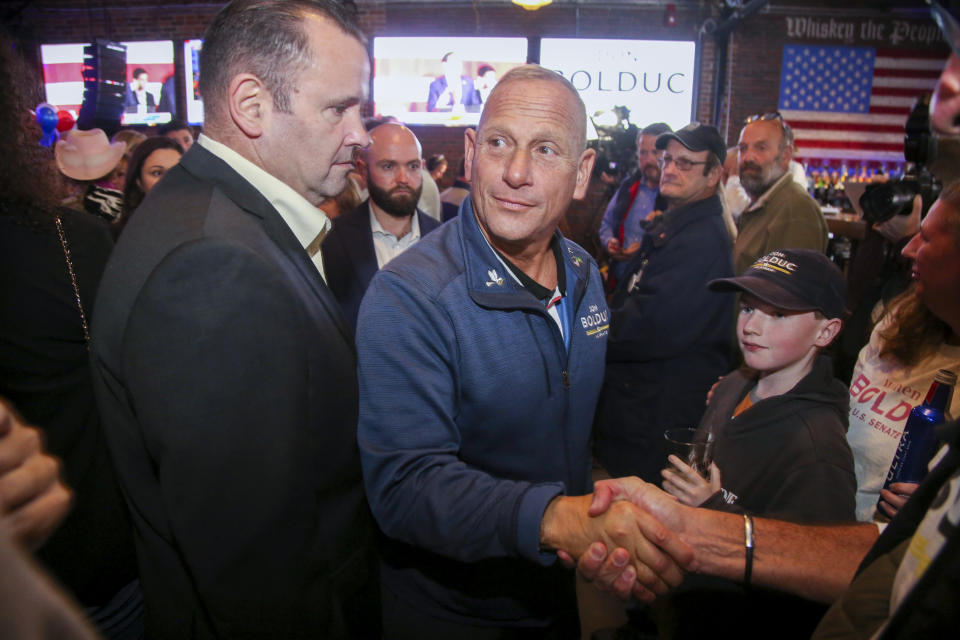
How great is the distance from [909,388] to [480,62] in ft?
28.7

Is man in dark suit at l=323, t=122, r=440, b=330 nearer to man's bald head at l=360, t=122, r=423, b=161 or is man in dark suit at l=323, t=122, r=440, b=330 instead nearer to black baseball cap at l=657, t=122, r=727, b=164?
man's bald head at l=360, t=122, r=423, b=161

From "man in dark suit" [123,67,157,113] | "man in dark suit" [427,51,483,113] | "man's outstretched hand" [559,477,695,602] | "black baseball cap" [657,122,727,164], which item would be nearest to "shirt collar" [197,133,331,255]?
"man's outstretched hand" [559,477,695,602]

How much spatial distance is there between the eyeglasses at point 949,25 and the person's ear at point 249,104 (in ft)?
3.74

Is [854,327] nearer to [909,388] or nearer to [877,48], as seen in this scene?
[909,388]

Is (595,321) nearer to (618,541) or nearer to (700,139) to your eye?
(618,541)

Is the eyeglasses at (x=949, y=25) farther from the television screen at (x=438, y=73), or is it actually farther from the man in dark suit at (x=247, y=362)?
the television screen at (x=438, y=73)

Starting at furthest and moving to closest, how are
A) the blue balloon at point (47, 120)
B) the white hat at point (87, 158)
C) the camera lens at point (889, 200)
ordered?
the blue balloon at point (47, 120), the white hat at point (87, 158), the camera lens at point (889, 200)

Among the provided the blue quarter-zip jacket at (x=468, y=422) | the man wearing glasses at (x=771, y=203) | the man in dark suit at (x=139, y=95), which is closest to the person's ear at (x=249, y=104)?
the blue quarter-zip jacket at (x=468, y=422)

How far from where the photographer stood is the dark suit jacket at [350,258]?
2982mm

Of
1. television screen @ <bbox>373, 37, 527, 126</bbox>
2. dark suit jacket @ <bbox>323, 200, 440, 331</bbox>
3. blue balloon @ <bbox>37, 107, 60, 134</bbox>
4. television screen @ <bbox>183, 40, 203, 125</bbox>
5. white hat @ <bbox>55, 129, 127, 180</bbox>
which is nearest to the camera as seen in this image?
dark suit jacket @ <bbox>323, 200, 440, 331</bbox>

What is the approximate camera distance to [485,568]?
142 centimetres

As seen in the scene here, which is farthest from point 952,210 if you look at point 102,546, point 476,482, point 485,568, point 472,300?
point 102,546

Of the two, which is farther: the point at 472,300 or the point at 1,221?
the point at 1,221

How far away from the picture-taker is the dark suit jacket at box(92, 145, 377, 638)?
2.97 ft
